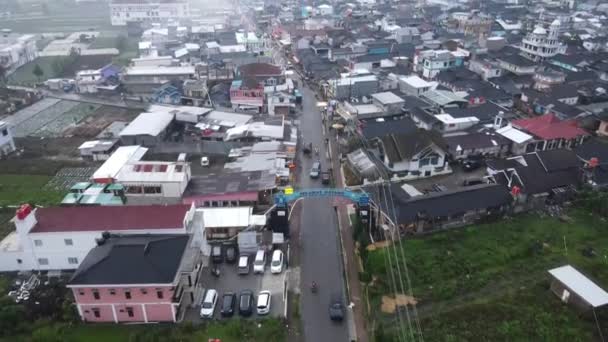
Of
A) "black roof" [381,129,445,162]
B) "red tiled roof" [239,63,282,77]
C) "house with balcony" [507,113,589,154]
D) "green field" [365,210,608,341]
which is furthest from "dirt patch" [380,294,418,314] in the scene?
"red tiled roof" [239,63,282,77]

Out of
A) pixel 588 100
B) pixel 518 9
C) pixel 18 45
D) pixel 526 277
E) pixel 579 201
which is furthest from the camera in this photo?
pixel 518 9

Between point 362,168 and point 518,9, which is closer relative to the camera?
point 362,168

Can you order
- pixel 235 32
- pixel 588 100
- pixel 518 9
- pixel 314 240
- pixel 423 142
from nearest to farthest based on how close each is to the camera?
pixel 314 240, pixel 423 142, pixel 588 100, pixel 235 32, pixel 518 9

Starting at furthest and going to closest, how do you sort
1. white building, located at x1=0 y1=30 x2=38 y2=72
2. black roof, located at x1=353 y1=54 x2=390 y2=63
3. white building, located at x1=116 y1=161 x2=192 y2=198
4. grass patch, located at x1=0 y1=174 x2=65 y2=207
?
white building, located at x1=0 y1=30 x2=38 y2=72
black roof, located at x1=353 y1=54 x2=390 y2=63
grass patch, located at x1=0 y1=174 x2=65 y2=207
white building, located at x1=116 y1=161 x2=192 y2=198

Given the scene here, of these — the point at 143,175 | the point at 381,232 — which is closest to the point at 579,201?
the point at 381,232

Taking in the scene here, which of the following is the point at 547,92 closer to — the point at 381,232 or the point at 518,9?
the point at 381,232

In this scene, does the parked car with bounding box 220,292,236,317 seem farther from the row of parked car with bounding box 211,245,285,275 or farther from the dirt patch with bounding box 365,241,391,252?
the dirt patch with bounding box 365,241,391,252
